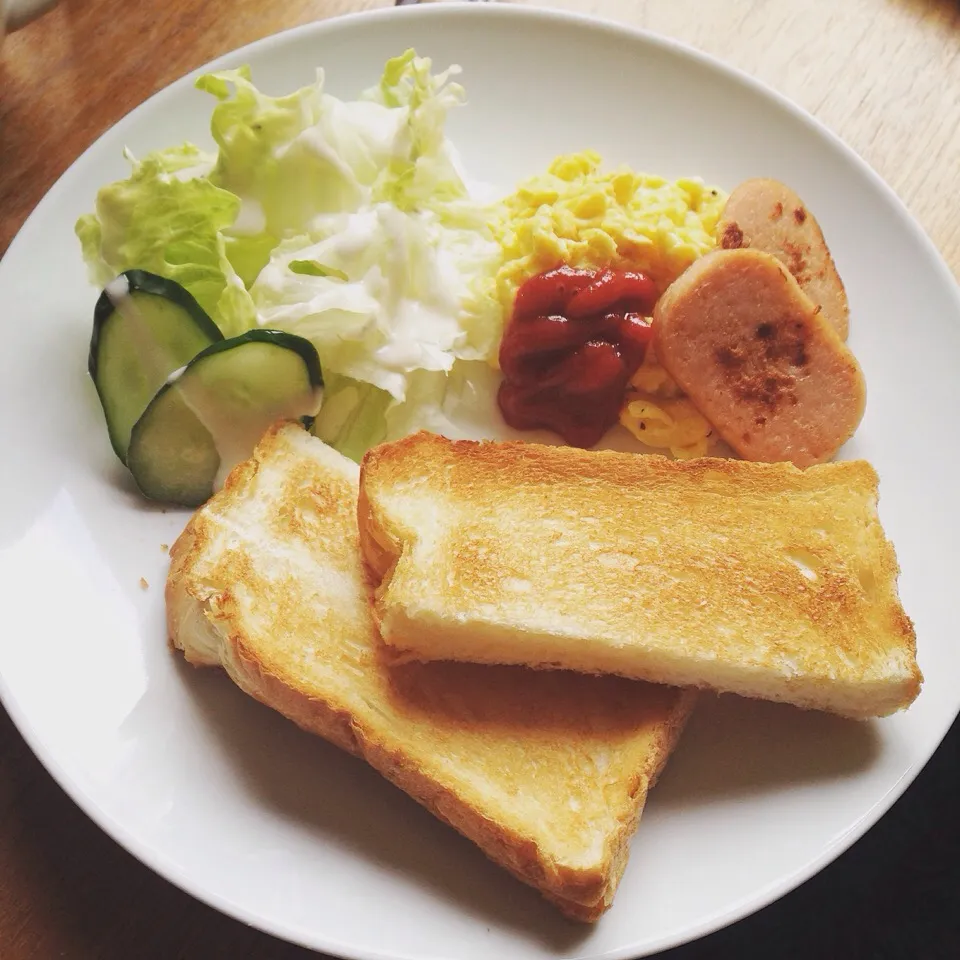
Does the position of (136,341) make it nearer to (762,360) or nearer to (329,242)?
(329,242)

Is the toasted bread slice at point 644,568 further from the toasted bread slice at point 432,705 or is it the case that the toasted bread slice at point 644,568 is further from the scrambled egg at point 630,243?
the scrambled egg at point 630,243

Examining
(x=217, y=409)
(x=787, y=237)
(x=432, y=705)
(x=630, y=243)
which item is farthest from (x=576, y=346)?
(x=432, y=705)

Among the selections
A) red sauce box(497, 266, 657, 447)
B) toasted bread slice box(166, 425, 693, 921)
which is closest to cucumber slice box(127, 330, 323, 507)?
toasted bread slice box(166, 425, 693, 921)

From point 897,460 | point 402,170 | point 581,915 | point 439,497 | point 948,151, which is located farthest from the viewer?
point 948,151

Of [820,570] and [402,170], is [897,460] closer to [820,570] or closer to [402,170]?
[820,570]

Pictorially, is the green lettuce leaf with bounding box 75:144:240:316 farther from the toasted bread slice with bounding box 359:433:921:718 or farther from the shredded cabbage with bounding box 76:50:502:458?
the toasted bread slice with bounding box 359:433:921:718

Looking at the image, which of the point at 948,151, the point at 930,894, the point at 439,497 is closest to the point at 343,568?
the point at 439,497
